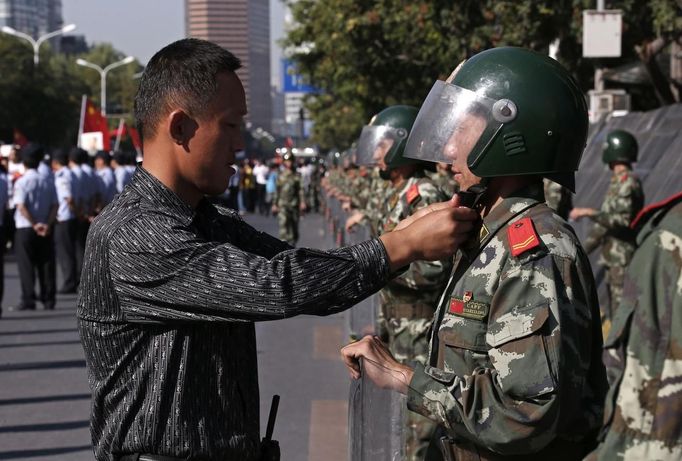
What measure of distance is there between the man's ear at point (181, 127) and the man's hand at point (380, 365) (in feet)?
2.17

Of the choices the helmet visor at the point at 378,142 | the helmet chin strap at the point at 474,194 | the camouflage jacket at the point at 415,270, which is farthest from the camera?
the helmet visor at the point at 378,142

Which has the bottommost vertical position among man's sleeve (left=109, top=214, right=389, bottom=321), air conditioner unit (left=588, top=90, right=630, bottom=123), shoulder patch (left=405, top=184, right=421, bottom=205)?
air conditioner unit (left=588, top=90, right=630, bottom=123)

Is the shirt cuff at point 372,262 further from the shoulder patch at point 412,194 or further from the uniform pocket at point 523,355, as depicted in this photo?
the shoulder patch at point 412,194

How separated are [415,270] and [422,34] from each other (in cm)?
1631

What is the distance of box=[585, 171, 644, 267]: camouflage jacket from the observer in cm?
1124

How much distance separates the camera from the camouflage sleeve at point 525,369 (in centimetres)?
295

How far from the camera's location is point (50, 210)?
1576cm

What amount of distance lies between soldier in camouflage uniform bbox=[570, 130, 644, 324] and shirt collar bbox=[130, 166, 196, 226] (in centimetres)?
821

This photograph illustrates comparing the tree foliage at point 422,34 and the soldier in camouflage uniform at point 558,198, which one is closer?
the soldier in camouflage uniform at point 558,198

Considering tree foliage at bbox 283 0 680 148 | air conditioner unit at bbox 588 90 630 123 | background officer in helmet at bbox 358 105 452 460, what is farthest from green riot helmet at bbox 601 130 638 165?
air conditioner unit at bbox 588 90 630 123

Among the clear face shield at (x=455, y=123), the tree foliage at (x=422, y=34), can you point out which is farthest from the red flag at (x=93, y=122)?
the clear face shield at (x=455, y=123)

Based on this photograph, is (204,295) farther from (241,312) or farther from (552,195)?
(552,195)

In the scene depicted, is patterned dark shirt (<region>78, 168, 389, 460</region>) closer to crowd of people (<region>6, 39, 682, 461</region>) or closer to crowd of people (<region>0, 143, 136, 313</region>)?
crowd of people (<region>6, 39, 682, 461</region>)

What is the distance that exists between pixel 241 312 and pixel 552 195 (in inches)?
422
